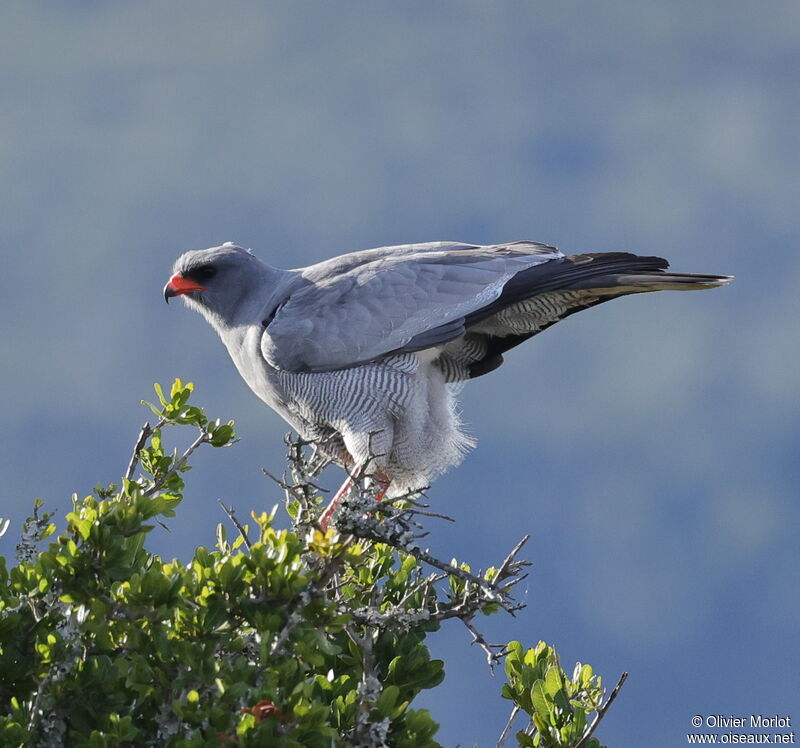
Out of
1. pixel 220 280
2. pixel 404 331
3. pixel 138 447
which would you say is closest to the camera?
pixel 138 447

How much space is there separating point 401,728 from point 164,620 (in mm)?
1077

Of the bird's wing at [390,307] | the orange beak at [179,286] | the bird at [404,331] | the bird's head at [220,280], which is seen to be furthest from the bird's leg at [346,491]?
the orange beak at [179,286]

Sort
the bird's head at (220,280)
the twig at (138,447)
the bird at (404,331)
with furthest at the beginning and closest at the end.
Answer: the bird's head at (220,280)
the bird at (404,331)
the twig at (138,447)

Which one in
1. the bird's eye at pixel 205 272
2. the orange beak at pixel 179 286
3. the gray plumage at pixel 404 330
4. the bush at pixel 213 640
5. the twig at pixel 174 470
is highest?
the bird's eye at pixel 205 272

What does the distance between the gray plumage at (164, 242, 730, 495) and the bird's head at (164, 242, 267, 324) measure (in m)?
0.11

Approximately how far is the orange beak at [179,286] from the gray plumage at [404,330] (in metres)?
0.39

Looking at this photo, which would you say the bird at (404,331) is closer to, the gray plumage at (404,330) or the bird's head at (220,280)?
the gray plumage at (404,330)

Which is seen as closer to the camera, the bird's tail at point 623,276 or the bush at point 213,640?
the bush at point 213,640

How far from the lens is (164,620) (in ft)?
13.7

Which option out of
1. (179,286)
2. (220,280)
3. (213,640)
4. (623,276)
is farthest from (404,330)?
(213,640)

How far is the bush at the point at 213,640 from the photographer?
3930 millimetres

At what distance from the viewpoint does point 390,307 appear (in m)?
6.41

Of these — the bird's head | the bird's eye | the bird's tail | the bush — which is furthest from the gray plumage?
the bush

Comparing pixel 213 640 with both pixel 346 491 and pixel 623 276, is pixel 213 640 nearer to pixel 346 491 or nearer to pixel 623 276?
pixel 346 491
